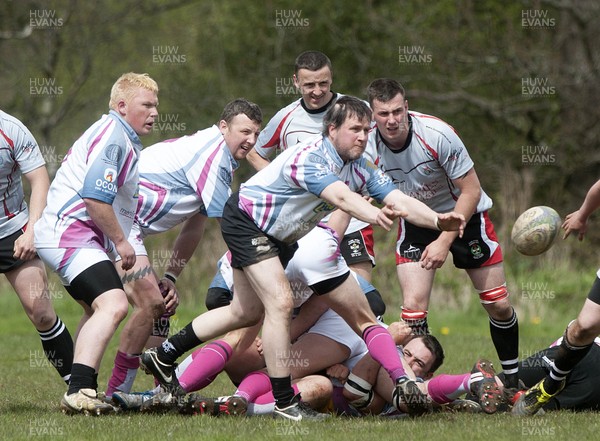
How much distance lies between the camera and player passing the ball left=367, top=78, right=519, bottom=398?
23.7 feet

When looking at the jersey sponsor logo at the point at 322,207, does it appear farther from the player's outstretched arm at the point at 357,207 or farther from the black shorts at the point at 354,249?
the black shorts at the point at 354,249

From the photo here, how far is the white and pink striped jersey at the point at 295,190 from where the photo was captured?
5992mm

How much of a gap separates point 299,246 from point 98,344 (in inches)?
55.4

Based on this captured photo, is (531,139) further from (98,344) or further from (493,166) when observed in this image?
(98,344)

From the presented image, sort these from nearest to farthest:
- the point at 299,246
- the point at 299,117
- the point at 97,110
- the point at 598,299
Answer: the point at 598,299
the point at 299,246
the point at 299,117
the point at 97,110

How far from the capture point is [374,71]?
19.9m

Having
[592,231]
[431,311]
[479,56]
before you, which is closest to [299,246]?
[431,311]

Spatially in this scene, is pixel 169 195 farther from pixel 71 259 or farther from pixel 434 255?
pixel 434 255

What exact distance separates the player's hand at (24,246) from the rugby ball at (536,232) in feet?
11.4

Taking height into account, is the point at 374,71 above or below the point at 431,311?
above

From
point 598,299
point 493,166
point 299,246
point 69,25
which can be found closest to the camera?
point 598,299

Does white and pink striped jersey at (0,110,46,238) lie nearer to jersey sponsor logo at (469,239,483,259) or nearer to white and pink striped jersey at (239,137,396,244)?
white and pink striped jersey at (239,137,396,244)

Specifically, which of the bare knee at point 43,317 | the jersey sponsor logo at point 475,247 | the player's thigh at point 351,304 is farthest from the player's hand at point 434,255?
the bare knee at point 43,317

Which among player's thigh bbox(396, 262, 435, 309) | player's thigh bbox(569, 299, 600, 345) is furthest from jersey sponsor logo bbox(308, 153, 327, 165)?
player's thigh bbox(396, 262, 435, 309)
